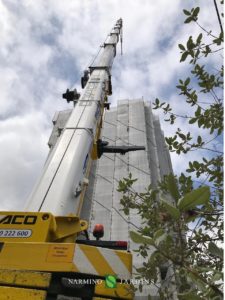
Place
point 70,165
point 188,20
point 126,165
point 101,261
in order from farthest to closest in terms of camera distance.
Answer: point 126,165
point 70,165
point 101,261
point 188,20

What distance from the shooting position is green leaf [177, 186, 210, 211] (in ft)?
2.02

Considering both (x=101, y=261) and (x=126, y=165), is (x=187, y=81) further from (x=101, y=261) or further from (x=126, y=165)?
(x=126, y=165)

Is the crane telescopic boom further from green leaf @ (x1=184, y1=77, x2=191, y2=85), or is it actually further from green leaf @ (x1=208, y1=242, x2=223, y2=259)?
green leaf @ (x1=208, y1=242, x2=223, y2=259)

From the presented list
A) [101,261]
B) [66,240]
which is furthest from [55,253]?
[66,240]

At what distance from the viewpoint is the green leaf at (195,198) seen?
0.62 meters

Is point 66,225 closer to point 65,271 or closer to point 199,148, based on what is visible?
point 65,271

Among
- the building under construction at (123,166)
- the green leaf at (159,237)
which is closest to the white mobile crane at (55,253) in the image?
the green leaf at (159,237)

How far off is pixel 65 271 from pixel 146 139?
451 inches

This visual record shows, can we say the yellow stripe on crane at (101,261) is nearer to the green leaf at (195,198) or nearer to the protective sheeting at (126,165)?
the green leaf at (195,198)

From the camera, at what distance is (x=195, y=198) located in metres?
0.62

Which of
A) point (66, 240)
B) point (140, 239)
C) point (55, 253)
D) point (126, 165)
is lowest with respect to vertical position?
point (140, 239)

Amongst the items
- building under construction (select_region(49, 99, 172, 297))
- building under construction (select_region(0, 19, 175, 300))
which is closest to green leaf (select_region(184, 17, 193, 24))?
building under construction (select_region(0, 19, 175, 300))

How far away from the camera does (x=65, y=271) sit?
158 centimetres

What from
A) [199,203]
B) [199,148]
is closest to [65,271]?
[199,148]
